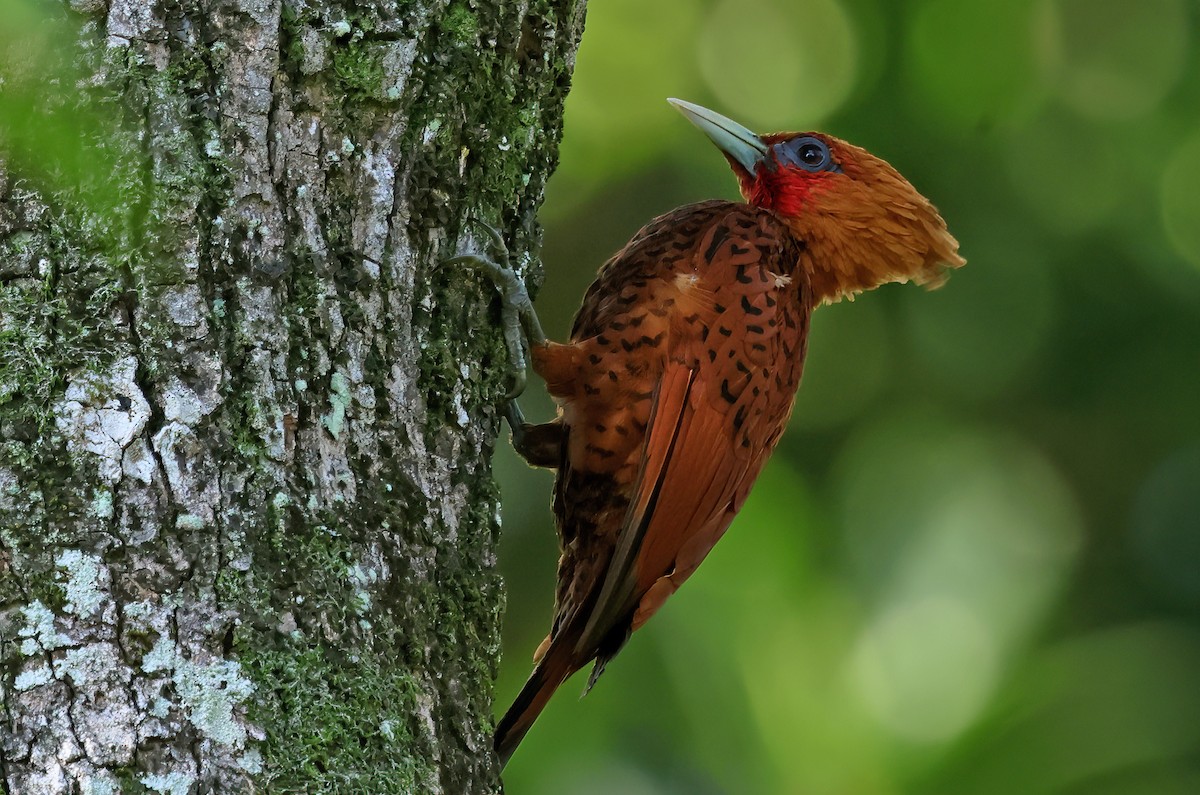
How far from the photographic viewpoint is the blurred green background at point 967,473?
3271 mm

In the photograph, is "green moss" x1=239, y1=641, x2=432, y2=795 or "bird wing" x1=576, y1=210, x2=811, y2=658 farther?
"bird wing" x1=576, y1=210, x2=811, y2=658

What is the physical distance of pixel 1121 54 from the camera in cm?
381

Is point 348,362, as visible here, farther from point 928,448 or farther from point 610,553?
point 928,448

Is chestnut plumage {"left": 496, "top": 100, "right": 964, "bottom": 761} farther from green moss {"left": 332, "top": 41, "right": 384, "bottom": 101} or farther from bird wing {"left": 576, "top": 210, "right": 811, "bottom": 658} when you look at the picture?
green moss {"left": 332, "top": 41, "right": 384, "bottom": 101}

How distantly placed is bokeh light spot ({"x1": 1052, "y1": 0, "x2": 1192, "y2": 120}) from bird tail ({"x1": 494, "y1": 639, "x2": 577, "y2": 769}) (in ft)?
7.46

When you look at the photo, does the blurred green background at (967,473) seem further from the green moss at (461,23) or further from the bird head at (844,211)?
the green moss at (461,23)

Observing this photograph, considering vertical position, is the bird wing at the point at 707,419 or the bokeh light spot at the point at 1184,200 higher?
the bokeh light spot at the point at 1184,200

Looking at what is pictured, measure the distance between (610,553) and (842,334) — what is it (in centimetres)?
141

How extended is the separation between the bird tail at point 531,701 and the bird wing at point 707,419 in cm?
6

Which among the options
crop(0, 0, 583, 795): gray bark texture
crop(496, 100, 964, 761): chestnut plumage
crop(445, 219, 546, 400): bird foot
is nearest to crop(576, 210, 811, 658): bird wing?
crop(496, 100, 964, 761): chestnut plumage

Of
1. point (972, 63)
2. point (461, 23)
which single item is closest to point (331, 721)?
point (461, 23)

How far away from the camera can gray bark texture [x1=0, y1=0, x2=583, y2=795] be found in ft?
5.35

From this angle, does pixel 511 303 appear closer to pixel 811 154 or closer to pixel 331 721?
pixel 331 721

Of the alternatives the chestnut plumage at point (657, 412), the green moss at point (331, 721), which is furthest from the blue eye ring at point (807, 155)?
the green moss at point (331, 721)
